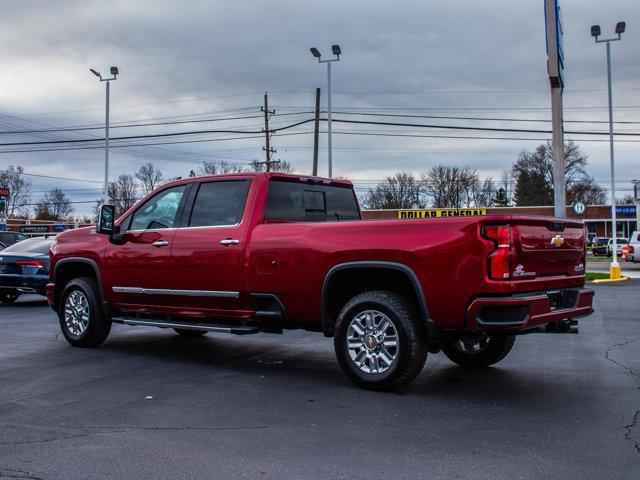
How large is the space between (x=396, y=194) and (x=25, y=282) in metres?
77.1

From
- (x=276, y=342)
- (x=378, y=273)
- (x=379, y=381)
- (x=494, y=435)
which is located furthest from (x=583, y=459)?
(x=276, y=342)

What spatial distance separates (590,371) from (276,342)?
403cm

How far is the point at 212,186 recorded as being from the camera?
7.59 meters

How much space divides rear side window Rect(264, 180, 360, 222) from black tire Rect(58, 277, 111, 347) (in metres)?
2.82

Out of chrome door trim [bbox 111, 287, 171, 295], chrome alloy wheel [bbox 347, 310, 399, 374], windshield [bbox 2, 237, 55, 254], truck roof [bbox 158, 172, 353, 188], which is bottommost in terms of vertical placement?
chrome alloy wheel [bbox 347, 310, 399, 374]

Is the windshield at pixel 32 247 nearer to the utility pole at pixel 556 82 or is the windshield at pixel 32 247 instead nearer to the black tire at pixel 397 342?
the black tire at pixel 397 342

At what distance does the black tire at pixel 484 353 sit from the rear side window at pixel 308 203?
2029mm

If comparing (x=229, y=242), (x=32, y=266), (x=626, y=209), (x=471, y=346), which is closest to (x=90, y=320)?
(x=229, y=242)

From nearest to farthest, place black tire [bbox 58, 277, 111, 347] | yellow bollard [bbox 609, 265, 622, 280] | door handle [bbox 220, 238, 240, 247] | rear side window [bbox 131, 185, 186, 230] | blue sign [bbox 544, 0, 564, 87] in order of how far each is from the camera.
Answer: door handle [bbox 220, 238, 240, 247], rear side window [bbox 131, 185, 186, 230], black tire [bbox 58, 277, 111, 347], blue sign [bbox 544, 0, 564, 87], yellow bollard [bbox 609, 265, 622, 280]

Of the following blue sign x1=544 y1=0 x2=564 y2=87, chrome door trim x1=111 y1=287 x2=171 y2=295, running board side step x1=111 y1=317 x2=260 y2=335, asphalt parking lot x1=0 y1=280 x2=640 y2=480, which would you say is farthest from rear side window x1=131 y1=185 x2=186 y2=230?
blue sign x1=544 y1=0 x2=564 y2=87

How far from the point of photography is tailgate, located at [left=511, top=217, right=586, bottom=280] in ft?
17.8

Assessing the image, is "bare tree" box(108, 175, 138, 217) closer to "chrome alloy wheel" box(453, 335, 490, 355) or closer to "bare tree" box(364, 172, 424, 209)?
"bare tree" box(364, 172, 424, 209)

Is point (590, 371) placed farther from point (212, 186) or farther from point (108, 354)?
point (108, 354)

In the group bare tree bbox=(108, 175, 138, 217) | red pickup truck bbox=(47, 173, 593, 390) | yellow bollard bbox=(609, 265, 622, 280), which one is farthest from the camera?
bare tree bbox=(108, 175, 138, 217)
